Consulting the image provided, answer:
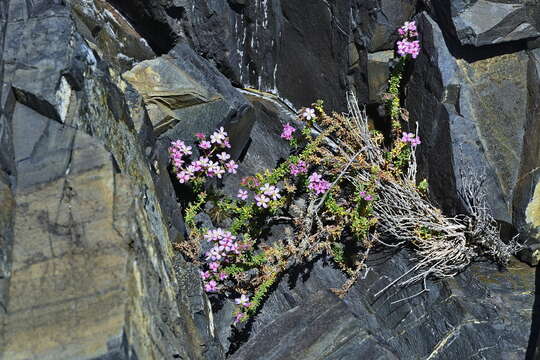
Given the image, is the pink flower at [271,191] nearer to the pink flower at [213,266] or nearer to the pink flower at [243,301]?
the pink flower at [213,266]

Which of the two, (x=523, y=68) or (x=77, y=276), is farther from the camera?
(x=523, y=68)

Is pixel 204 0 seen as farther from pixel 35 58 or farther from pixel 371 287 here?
pixel 371 287

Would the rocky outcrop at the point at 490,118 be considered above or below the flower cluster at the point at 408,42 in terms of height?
below

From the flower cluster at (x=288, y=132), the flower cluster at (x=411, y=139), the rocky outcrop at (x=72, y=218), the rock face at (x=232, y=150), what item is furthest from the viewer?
the flower cluster at (x=288, y=132)

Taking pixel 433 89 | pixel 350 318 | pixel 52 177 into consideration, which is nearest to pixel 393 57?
pixel 433 89

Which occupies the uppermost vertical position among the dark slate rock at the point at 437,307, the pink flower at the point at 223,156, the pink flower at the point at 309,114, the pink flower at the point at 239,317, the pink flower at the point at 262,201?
the pink flower at the point at 309,114

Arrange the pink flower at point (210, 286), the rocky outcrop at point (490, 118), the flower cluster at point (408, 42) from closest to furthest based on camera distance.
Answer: the pink flower at point (210, 286)
the rocky outcrop at point (490, 118)
the flower cluster at point (408, 42)

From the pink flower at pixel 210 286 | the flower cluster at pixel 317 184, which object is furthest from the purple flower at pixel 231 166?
the pink flower at pixel 210 286

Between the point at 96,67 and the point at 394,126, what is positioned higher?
the point at 96,67
